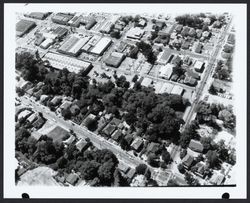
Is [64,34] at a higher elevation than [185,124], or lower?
higher

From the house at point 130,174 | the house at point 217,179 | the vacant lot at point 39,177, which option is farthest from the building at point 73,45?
the house at point 217,179

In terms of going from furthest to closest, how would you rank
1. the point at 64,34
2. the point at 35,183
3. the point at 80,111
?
the point at 64,34, the point at 80,111, the point at 35,183

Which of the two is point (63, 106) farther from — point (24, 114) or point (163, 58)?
point (163, 58)

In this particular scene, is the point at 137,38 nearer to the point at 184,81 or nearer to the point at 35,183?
the point at 184,81

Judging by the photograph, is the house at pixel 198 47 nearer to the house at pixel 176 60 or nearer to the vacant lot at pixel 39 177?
the house at pixel 176 60

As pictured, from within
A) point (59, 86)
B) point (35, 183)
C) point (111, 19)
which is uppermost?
point (111, 19)

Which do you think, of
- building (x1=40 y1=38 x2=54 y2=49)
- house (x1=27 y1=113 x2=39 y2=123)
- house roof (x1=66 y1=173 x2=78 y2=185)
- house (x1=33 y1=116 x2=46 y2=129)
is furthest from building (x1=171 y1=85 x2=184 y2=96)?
building (x1=40 y1=38 x2=54 y2=49)

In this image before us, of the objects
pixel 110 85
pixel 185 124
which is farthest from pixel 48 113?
pixel 185 124

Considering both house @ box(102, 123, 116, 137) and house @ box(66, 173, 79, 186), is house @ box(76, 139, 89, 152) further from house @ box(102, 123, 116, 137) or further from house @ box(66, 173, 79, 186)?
house @ box(66, 173, 79, 186)

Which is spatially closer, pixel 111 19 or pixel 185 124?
pixel 185 124
